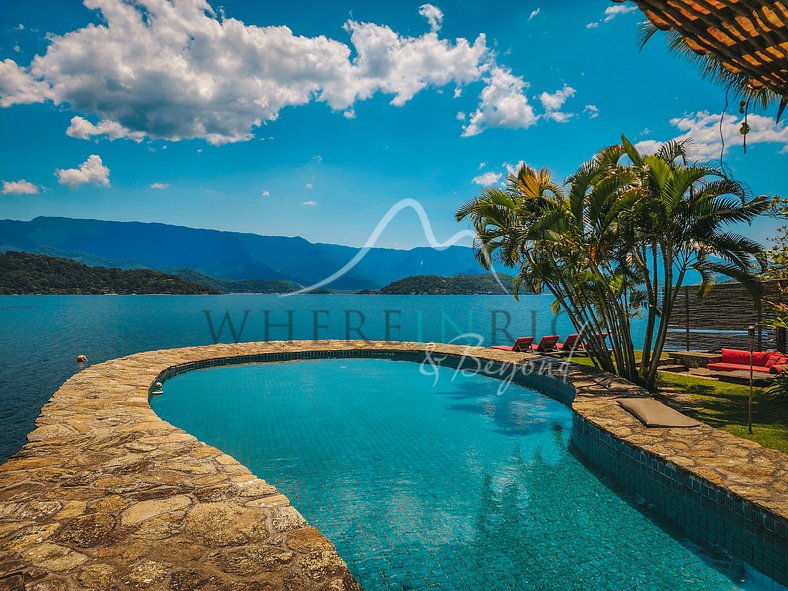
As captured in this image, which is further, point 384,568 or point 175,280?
point 175,280

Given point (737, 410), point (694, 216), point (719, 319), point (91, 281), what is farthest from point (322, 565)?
point (91, 281)

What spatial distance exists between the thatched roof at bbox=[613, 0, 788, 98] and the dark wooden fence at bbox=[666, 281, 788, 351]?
43.5 feet

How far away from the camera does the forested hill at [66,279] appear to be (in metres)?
95.9

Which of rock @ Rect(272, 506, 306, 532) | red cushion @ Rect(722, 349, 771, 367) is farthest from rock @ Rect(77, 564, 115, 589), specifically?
red cushion @ Rect(722, 349, 771, 367)

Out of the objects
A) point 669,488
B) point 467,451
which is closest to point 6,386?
point 467,451

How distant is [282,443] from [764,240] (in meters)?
10.8

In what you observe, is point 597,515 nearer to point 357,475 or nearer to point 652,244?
point 357,475

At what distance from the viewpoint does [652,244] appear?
31.8ft

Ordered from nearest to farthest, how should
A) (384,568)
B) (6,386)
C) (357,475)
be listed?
(384,568)
(357,475)
(6,386)

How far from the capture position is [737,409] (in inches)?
316

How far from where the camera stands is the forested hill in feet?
315

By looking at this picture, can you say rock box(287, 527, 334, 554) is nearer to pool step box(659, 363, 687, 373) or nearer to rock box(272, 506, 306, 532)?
rock box(272, 506, 306, 532)

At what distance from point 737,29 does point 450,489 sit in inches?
213

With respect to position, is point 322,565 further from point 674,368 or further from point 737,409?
point 674,368
